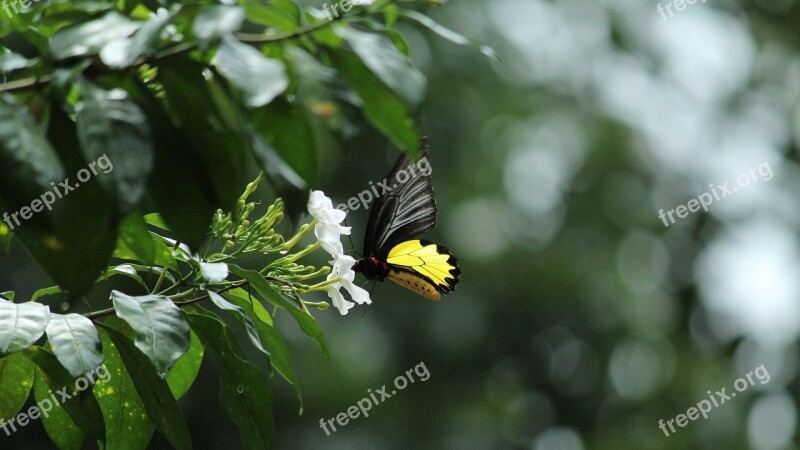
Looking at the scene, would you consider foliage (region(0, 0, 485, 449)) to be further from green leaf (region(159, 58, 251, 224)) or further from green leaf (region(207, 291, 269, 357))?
green leaf (region(207, 291, 269, 357))

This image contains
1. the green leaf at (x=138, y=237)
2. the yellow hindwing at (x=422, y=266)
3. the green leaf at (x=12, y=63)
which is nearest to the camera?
the green leaf at (x=12, y=63)

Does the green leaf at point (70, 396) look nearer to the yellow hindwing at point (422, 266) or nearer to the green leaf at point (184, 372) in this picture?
the green leaf at point (184, 372)

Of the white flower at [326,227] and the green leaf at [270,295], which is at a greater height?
the green leaf at [270,295]

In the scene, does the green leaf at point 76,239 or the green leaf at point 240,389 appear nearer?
the green leaf at point 76,239

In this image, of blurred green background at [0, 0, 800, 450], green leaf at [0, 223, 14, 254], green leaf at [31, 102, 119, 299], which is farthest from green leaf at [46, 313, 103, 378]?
blurred green background at [0, 0, 800, 450]

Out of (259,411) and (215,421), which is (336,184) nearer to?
(215,421)

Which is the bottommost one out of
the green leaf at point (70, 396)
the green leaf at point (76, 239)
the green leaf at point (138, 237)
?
the green leaf at point (70, 396)

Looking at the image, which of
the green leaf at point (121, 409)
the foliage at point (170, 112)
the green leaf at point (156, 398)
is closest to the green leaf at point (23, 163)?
the foliage at point (170, 112)

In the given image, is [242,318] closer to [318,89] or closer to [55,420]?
[55,420]
